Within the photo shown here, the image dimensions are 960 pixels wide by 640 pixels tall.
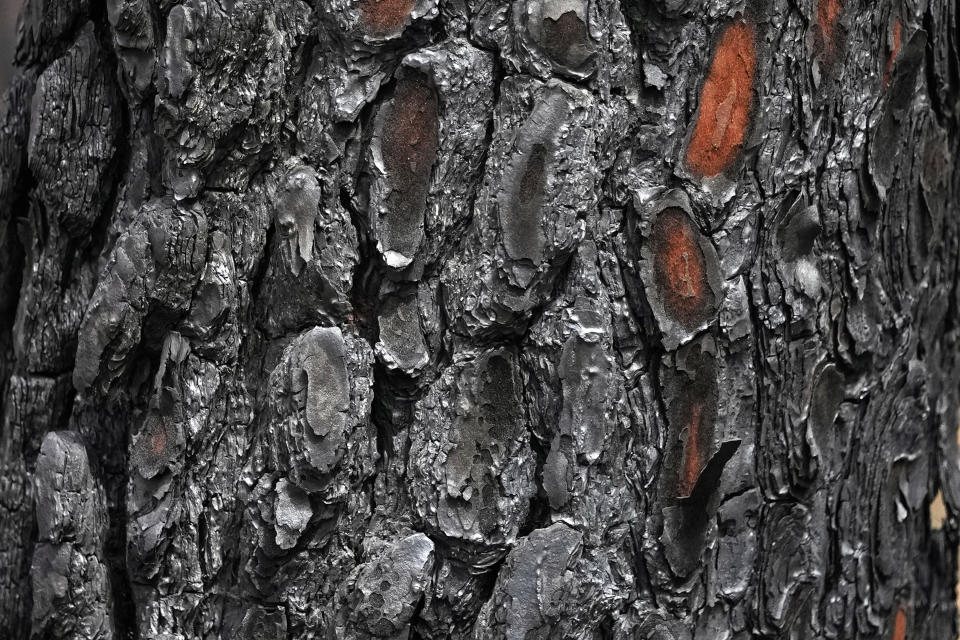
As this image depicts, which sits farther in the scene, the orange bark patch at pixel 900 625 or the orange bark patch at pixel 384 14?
the orange bark patch at pixel 900 625

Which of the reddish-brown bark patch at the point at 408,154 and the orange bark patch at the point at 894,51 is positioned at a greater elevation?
the orange bark patch at the point at 894,51

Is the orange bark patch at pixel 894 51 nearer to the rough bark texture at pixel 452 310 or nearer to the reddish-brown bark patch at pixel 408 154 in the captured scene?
the rough bark texture at pixel 452 310

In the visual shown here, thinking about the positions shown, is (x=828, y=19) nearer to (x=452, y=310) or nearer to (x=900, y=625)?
(x=452, y=310)

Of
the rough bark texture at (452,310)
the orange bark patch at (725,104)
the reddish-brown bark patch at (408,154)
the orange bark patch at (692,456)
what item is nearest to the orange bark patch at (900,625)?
the rough bark texture at (452,310)

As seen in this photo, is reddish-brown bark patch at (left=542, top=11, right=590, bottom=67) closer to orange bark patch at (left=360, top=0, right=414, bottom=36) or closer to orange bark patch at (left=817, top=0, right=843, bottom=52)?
orange bark patch at (left=360, top=0, right=414, bottom=36)

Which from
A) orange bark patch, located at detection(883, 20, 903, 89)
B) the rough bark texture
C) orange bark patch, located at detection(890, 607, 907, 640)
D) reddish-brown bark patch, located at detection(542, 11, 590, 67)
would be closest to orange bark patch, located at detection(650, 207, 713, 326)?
the rough bark texture

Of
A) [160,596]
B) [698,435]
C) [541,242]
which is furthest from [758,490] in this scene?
[160,596]

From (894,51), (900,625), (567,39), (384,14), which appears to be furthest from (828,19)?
(900,625)
